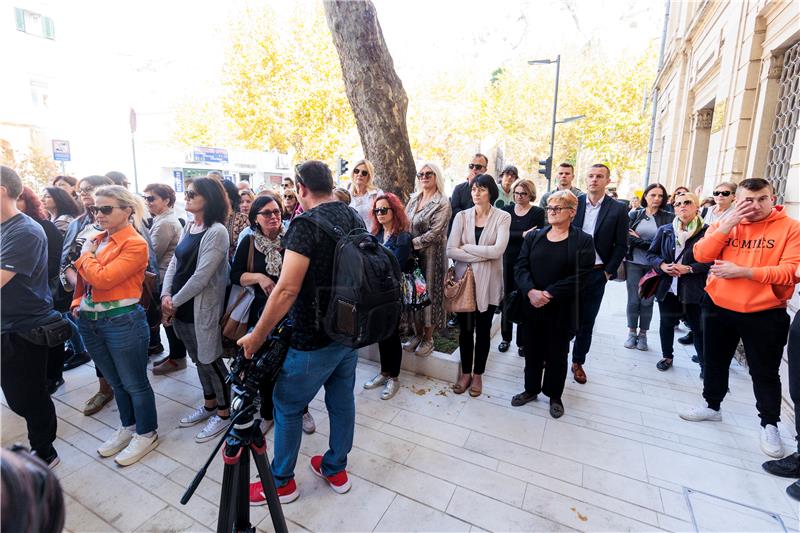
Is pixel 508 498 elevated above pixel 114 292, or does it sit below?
below

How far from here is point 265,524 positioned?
236 cm

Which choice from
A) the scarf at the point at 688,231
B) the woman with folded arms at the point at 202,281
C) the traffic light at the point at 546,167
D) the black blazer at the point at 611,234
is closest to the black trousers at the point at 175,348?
the woman with folded arms at the point at 202,281

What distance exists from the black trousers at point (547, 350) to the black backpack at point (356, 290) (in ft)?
5.80

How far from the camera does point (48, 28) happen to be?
18.8m

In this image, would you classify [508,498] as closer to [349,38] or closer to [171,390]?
[171,390]

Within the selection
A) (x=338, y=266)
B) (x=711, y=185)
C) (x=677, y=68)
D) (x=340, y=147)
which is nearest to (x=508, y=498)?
(x=338, y=266)

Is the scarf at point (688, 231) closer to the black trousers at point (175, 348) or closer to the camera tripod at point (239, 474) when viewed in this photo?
the camera tripod at point (239, 474)

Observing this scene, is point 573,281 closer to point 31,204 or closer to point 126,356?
point 126,356

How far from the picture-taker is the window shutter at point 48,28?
733 inches

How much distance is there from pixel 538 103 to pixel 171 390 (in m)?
30.3

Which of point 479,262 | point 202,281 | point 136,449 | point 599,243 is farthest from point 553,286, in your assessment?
point 136,449

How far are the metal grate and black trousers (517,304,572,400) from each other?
347 centimetres

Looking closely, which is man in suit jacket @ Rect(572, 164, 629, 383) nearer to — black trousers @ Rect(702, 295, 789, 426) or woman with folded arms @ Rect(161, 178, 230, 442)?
black trousers @ Rect(702, 295, 789, 426)

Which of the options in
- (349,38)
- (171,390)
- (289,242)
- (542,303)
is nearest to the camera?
(289,242)
